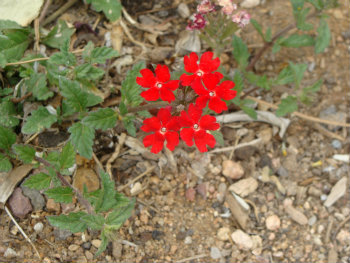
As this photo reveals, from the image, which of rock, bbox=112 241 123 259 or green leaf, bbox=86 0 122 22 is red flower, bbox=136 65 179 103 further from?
green leaf, bbox=86 0 122 22

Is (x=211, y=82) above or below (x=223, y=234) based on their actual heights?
above

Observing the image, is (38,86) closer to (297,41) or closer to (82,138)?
(82,138)

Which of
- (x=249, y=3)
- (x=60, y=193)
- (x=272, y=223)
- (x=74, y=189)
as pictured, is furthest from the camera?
(x=249, y=3)

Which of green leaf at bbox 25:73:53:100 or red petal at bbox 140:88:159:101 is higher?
red petal at bbox 140:88:159:101

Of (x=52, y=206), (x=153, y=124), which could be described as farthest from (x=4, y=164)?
(x=153, y=124)

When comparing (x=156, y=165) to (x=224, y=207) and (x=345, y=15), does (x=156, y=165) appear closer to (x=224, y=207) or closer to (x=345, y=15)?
(x=224, y=207)

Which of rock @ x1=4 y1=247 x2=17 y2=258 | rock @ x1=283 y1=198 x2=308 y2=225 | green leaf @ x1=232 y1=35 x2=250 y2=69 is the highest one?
green leaf @ x1=232 y1=35 x2=250 y2=69

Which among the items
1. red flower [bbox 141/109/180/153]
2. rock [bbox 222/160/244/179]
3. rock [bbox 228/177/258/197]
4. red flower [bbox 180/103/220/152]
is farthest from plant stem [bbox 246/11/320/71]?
red flower [bbox 141/109/180/153]
